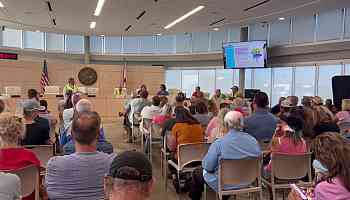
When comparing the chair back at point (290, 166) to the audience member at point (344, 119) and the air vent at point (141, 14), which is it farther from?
the air vent at point (141, 14)

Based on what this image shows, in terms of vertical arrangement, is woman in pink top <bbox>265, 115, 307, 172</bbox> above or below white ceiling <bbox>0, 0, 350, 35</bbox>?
below

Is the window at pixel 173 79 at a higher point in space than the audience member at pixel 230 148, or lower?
higher

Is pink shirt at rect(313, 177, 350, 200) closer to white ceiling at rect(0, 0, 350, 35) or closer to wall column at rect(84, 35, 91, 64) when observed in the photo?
white ceiling at rect(0, 0, 350, 35)

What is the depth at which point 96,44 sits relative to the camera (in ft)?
57.4

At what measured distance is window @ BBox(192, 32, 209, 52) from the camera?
A: 53.4ft

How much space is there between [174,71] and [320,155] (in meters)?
15.7

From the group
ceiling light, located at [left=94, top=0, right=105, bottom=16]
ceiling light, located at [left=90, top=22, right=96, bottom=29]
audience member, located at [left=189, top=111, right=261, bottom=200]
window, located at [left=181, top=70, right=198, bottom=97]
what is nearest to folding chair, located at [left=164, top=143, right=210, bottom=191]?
audience member, located at [left=189, top=111, right=261, bottom=200]

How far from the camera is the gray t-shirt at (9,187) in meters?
2.05

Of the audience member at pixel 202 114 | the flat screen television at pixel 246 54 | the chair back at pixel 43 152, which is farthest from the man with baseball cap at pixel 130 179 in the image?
the flat screen television at pixel 246 54

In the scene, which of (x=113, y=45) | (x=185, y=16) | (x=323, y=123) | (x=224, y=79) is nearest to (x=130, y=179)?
(x=323, y=123)

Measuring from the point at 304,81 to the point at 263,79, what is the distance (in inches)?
84.2

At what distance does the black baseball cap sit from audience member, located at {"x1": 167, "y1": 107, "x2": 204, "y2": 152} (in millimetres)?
3285

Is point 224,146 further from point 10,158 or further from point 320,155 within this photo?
point 10,158

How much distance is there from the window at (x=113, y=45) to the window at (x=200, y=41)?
150 inches
